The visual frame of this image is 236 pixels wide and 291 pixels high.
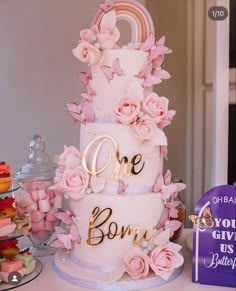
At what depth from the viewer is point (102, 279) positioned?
0.67 metres

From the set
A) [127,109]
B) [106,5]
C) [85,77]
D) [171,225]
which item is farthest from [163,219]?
[106,5]

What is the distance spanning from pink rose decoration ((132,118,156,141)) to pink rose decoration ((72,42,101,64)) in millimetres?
154

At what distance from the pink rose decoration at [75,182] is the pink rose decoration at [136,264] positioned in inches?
5.8

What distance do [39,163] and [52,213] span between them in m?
0.13

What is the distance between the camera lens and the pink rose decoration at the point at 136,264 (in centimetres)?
68

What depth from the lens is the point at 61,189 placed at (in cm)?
73

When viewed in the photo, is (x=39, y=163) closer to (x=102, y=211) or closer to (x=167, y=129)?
(x=102, y=211)

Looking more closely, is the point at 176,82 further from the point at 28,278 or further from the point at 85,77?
the point at 28,278

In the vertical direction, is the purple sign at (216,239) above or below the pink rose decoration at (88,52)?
below

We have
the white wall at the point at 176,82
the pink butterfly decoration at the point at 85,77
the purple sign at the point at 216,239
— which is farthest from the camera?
the white wall at the point at 176,82

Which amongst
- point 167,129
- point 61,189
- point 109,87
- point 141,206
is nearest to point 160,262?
point 141,206

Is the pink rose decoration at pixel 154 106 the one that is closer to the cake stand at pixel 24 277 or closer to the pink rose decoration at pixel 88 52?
the pink rose decoration at pixel 88 52

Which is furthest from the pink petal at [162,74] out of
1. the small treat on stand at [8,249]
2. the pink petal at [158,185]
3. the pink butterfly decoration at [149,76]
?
the small treat on stand at [8,249]

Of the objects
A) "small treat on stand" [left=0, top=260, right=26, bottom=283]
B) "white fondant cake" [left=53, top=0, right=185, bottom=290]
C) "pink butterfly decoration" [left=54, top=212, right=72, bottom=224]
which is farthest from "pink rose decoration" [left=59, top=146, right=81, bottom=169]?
"small treat on stand" [left=0, top=260, right=26, bottom=283]
